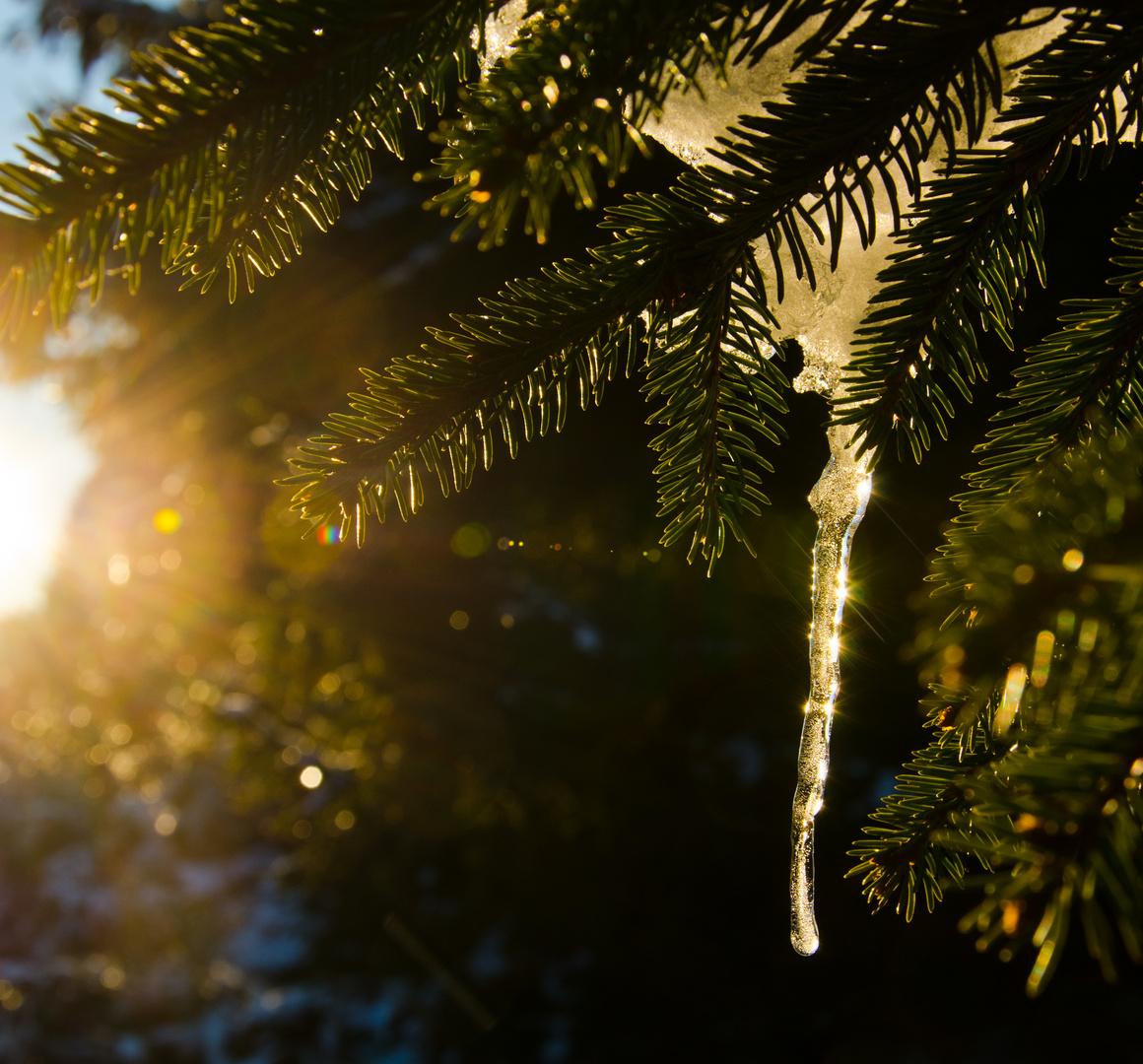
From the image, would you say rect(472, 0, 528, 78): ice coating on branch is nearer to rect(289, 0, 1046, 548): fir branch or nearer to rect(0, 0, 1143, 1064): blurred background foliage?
rect(289, 0, 1046, 548): fir branch

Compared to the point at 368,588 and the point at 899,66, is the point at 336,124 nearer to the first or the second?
the point at 899,66

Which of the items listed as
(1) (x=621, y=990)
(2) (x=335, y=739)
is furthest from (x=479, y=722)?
(1) (x=621, y=990)

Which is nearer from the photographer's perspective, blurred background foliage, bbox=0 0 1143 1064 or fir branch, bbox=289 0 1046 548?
fir branch, bbox=289 0 1046 548

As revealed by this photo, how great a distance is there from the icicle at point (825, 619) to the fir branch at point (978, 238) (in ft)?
0.47

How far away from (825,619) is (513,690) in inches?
113

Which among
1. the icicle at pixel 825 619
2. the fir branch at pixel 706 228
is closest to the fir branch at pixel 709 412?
the fir branch at pixel 706 228

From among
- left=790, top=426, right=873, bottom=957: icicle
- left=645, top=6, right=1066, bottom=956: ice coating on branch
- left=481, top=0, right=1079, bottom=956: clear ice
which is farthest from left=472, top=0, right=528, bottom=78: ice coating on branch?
left=790, top=426, right=873, bottom=957: icicle

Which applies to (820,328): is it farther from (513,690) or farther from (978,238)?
(513,690)

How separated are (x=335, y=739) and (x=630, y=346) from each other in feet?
→ 10.8

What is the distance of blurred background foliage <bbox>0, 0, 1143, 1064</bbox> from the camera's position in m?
2.41

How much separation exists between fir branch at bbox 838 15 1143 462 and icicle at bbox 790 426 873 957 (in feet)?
0.47

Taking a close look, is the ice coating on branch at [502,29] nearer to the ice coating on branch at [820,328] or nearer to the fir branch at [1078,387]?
the ice coating on branch at [820,328]

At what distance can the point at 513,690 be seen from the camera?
134 inches

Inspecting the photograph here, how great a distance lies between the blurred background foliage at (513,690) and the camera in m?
2.41
